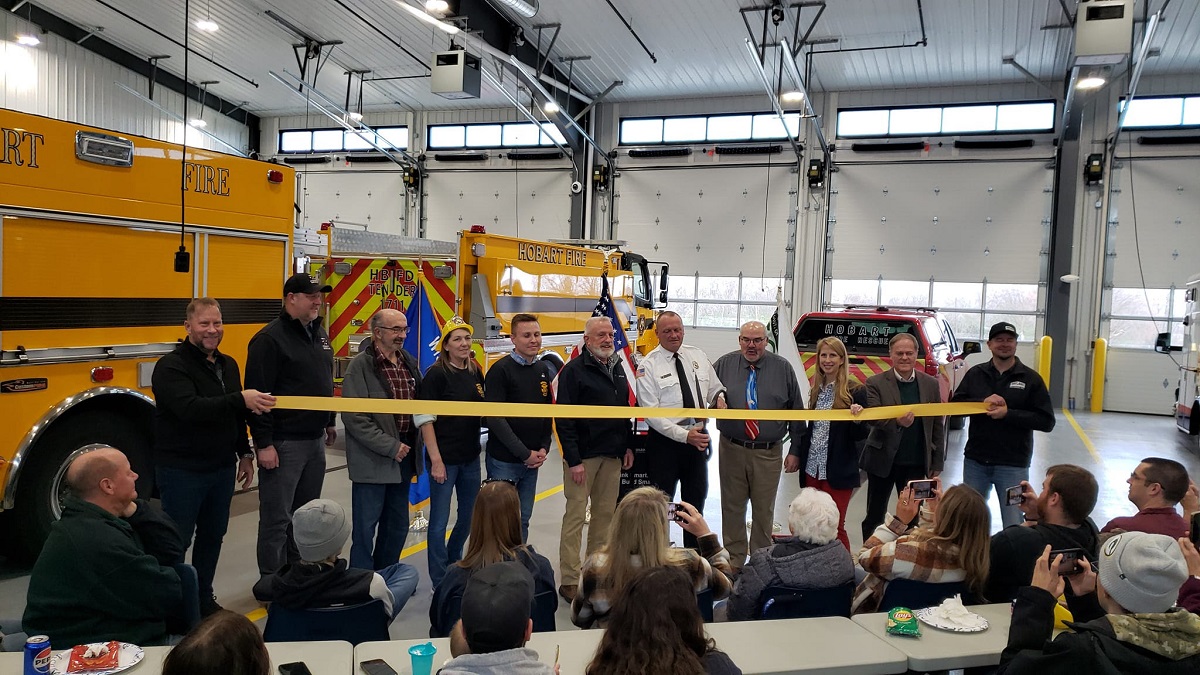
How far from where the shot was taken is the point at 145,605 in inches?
116

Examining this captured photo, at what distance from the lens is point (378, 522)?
513cm

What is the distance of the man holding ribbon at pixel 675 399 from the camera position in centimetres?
554

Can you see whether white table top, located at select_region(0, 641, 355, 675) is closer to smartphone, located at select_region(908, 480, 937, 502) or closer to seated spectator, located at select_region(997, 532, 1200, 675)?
seated spectator, located at select_region(997, 532, 1200, 675)

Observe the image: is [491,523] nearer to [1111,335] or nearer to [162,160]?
[162,160]

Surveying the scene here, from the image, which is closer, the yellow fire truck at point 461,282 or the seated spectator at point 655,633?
the seated spectator at point 655,633

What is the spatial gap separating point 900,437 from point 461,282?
497 cm

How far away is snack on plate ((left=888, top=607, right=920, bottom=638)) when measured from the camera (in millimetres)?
3082

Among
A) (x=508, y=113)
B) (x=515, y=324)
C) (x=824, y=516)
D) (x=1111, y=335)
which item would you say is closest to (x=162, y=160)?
(x=515, y=324)

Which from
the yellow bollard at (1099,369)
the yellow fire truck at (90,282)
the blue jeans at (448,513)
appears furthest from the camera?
the yellow bollard at (1099,369)

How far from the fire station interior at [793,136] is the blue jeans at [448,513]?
878cm

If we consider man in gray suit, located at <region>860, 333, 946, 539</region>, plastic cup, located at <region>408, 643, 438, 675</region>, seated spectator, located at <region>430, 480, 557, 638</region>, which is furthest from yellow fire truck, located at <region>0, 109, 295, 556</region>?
man in gray suit, located at <region>860, 333, 946, 539</region>

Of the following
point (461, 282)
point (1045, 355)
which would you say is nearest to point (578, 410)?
point (461, 282)

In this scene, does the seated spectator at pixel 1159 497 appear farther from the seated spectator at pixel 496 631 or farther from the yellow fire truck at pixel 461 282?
the yellow fire truck at pixel 461 282

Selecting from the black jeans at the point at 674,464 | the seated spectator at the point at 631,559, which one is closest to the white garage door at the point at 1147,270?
the black jeans at the point at 674,464
